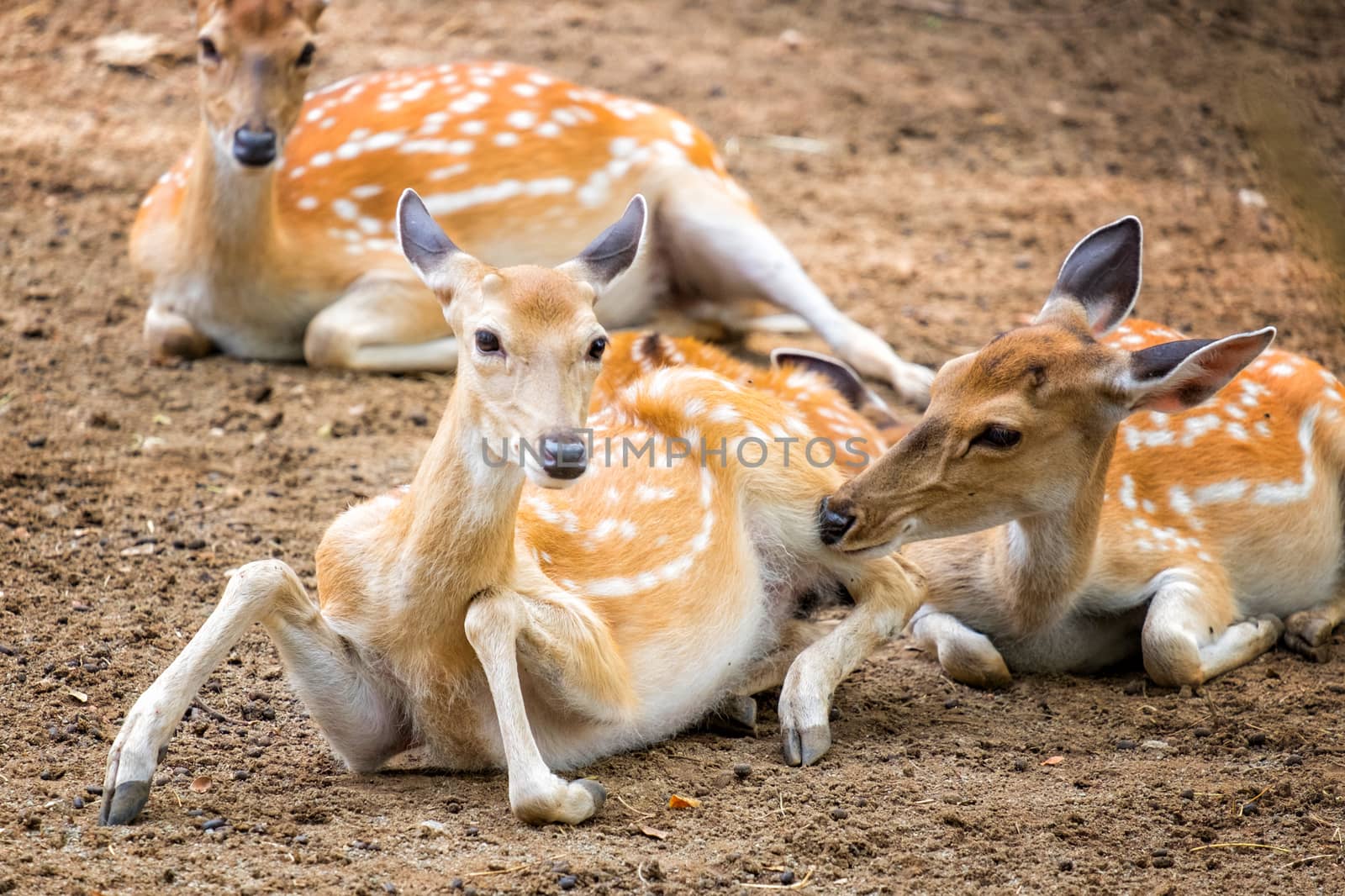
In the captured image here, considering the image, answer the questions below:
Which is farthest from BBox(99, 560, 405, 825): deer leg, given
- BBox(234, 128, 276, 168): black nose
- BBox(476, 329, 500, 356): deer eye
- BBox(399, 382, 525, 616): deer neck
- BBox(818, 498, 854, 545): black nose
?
BBox(234, 128, 276, 168): black nose

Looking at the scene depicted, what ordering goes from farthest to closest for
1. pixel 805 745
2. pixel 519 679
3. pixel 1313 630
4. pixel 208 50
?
pixel 208 50, pixel 1313 630, pixel 805 745, pixel 519 679

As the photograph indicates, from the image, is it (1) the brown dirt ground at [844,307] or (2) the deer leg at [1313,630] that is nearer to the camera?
(1) the brown dirt ground at [844,307]

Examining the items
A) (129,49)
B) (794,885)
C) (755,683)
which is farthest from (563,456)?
(129,49)

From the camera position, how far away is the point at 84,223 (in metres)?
6.73

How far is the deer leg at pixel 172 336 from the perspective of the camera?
5.70 metres

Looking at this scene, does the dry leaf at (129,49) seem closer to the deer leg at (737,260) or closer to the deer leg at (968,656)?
the deer leg at (737,260)

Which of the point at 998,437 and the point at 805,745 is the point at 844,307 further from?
the point at 805,745

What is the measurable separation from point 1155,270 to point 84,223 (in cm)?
470

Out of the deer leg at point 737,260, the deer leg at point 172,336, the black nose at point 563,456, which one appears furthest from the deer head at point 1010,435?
the deer leg at point 172,336

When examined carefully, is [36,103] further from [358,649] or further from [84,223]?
[358,649]

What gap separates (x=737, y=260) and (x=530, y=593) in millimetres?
3149

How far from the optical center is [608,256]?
3359 millimetres

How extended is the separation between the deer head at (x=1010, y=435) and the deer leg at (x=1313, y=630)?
91 centimetres

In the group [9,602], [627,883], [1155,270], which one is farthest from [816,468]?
[1155,270]
